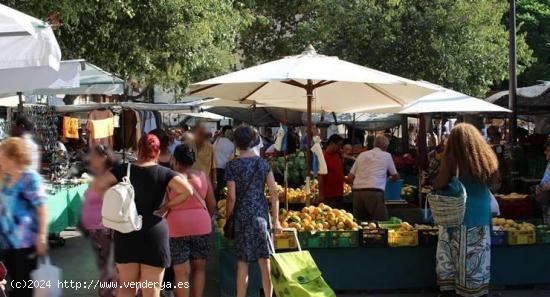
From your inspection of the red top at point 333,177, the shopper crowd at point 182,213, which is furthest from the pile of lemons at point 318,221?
the red top at point 333,177

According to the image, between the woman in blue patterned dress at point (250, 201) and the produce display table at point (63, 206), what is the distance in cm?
256

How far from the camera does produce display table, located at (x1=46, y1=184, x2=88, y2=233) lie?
838cm

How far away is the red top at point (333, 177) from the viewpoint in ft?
34.0

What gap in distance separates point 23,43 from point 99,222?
5.78ft

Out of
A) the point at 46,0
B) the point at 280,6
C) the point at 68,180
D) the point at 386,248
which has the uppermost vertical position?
the point at 280,6

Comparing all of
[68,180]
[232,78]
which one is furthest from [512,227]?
[68,180]

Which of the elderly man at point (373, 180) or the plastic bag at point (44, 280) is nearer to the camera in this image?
the plastic bag at point (44, 280)

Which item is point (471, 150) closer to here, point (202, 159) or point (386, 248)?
point (386, 248)

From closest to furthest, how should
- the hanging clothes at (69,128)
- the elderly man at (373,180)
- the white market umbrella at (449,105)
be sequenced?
the elderly man at (373,180) → the white market umbrella at (449,105) → the hanging clothes at (69,128)

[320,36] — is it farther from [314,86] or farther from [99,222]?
[99,222]

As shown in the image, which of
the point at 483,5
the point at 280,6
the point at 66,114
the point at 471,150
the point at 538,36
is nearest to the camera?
the point at 471,150

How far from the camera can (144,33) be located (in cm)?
1360

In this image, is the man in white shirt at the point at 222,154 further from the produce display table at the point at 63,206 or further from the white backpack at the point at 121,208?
the white backpack at the point at 121,208

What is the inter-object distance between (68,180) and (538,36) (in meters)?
29.0
